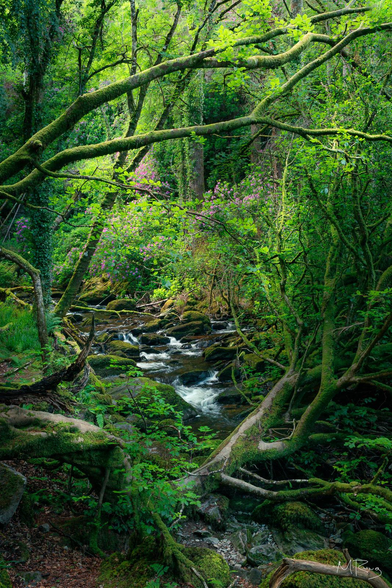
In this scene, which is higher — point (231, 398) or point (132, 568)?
point (132, 568)

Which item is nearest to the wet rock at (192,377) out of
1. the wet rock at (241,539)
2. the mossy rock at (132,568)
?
the wet rock at (241,539)

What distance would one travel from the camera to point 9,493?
3.66 meters

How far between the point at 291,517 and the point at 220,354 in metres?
7.10

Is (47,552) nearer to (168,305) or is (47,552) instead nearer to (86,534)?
(86,534)

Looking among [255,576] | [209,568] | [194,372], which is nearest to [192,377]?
[194,372]

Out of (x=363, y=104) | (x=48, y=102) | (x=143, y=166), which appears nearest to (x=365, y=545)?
(x=363, y=104)

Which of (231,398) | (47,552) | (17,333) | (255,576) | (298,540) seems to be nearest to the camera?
(47,552)

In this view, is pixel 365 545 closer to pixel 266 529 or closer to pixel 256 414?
pixel 266 529

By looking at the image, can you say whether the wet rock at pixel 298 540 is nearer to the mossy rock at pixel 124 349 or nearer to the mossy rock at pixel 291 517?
the mossy rock at pixel 291 517

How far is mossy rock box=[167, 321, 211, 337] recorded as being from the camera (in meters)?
15.2

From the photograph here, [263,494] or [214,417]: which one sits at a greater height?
[263,494]

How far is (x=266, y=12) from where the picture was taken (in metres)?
5.42

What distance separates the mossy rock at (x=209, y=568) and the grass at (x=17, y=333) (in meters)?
4.72

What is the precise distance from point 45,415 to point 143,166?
20119 millimetres
